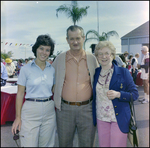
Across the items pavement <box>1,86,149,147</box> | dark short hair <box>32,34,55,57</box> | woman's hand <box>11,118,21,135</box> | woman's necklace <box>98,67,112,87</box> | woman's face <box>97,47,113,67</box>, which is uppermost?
dark short hair <box>32,34,55,57</box>

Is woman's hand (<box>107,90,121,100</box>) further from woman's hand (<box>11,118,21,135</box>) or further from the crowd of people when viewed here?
woman's hand (<box>11,118,21,135</box>)

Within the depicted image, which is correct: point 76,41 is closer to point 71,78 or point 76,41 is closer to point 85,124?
point 71,78

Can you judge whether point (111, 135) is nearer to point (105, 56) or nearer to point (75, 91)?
point (75, 91)

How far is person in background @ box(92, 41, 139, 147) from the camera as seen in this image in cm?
151

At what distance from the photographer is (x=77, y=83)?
1831mm

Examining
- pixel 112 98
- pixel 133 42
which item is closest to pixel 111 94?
pixel 112 98

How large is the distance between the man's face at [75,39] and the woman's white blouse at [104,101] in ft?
1.64

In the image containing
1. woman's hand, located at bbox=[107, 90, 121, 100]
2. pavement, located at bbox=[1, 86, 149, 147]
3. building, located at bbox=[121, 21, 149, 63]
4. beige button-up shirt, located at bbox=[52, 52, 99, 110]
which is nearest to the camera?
woman's hand, located at bbox=[107, 90, 121, 100]

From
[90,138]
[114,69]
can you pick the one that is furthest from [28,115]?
[114,69]

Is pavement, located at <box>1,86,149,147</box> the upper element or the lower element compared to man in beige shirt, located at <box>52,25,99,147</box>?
lower

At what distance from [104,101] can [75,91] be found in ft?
1.27

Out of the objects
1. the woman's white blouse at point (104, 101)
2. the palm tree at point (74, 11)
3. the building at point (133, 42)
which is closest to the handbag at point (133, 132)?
the woman's white blouse at point (104, 101)

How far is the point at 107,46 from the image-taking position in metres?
1.60

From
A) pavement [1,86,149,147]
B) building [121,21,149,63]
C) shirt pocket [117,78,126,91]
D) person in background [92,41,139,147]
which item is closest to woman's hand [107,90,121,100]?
person in background [92,41,139,147]
